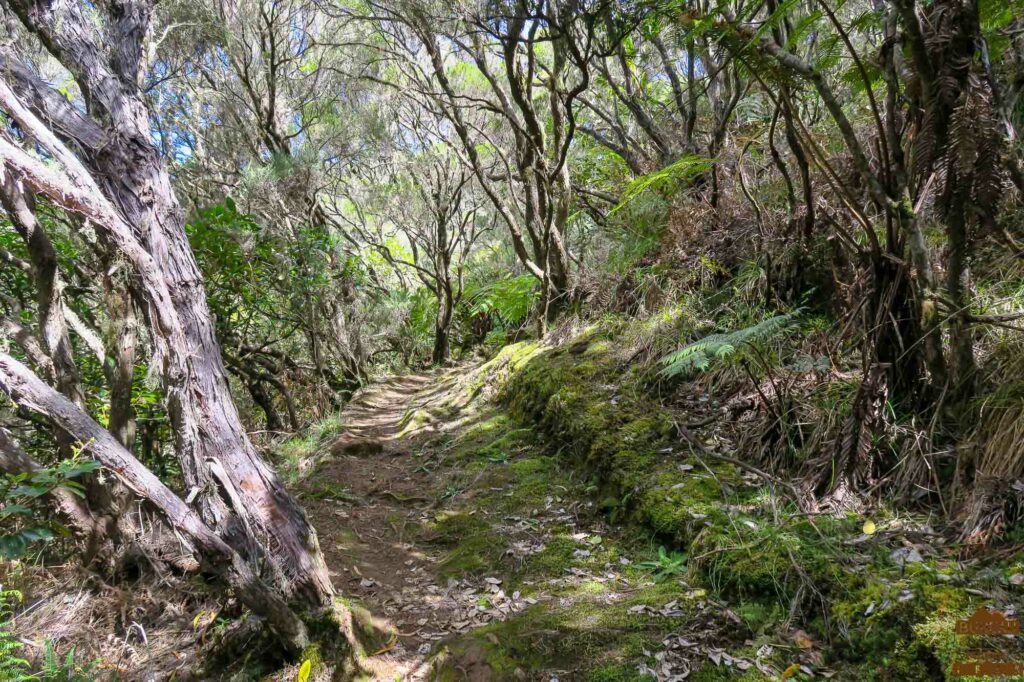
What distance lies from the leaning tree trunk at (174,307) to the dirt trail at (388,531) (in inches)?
23.5

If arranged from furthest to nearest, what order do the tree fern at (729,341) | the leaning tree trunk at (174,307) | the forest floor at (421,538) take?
the tree fern at (729,341)
the forest floor at (421,538)
the leaning tree trunk at (174,307)

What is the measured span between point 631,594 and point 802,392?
5.80ft

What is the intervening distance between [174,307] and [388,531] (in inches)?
103

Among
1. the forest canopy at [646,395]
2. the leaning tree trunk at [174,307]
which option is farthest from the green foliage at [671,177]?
the leaning tree trunk at [174,307]

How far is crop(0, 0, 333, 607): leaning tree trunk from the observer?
288 cm

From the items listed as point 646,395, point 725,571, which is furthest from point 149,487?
point 646,395

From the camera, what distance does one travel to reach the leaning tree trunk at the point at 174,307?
113 inches

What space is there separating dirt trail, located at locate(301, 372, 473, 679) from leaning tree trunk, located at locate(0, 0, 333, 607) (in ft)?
1.96

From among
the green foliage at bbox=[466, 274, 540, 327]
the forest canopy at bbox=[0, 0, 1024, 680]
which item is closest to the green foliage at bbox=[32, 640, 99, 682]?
the forest canopy at bbox=[0, 0, 1024, 680]

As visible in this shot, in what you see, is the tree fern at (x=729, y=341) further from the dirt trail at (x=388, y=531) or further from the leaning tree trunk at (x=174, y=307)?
the leaning tree trunk at (x=174, y=307)

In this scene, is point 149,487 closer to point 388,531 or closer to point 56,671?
point 56,671

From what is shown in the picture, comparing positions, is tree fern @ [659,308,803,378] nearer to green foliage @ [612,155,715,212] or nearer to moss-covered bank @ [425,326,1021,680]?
moss-covered bank @ [425,326,1021,680]

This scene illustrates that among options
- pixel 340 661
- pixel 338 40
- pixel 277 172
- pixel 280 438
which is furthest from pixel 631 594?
pixel 338 40

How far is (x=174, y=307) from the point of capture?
297 cm
